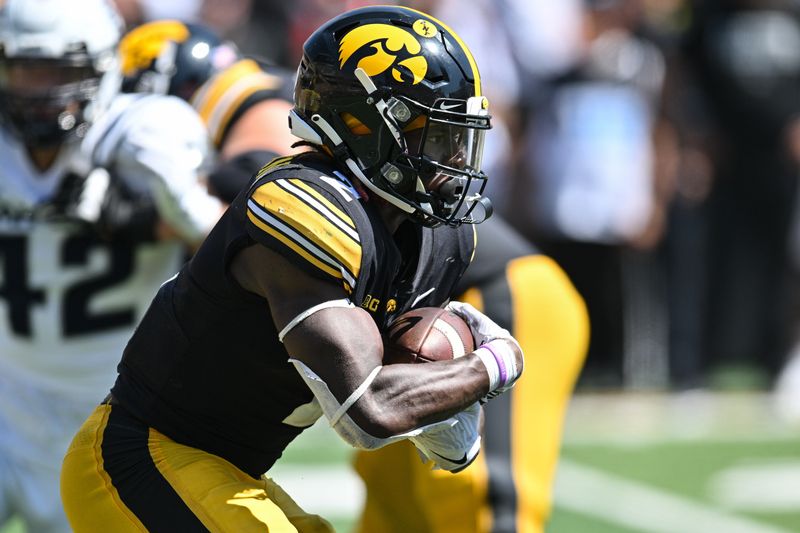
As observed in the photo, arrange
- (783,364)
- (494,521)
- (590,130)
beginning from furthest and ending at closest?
1. (783,364)
2. (590,130)
3. (494,521)

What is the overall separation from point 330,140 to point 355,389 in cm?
59

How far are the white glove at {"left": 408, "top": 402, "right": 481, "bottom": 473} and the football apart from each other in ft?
0.44

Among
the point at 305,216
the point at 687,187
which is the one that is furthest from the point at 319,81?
the point at 687,187

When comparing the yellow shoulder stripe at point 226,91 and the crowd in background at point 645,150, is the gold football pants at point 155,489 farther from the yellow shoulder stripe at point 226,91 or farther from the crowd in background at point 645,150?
the crowd in background at point 645,150

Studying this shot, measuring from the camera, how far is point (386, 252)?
2.93 metres

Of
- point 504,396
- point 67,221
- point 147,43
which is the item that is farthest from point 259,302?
point 147,43

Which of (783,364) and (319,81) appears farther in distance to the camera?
(783,364)

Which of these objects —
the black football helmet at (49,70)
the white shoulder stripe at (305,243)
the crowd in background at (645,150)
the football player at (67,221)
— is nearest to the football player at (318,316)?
the white shoulder stripe at (305,243)

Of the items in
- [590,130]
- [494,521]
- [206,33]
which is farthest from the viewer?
[590,130]

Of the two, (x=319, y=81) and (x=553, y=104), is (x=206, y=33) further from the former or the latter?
(x=553, y=104)

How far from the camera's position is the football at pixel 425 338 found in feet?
9.78

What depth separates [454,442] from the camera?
2.94 meters

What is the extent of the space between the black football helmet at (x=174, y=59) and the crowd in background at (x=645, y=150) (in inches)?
126

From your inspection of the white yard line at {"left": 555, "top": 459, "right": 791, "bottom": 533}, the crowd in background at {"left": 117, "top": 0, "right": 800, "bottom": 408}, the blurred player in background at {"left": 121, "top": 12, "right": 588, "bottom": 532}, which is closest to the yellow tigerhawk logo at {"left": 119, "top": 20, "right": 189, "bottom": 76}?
the blurred player in background at {"left": 121, "top": 12, "right": 588, "bottom": 532}
